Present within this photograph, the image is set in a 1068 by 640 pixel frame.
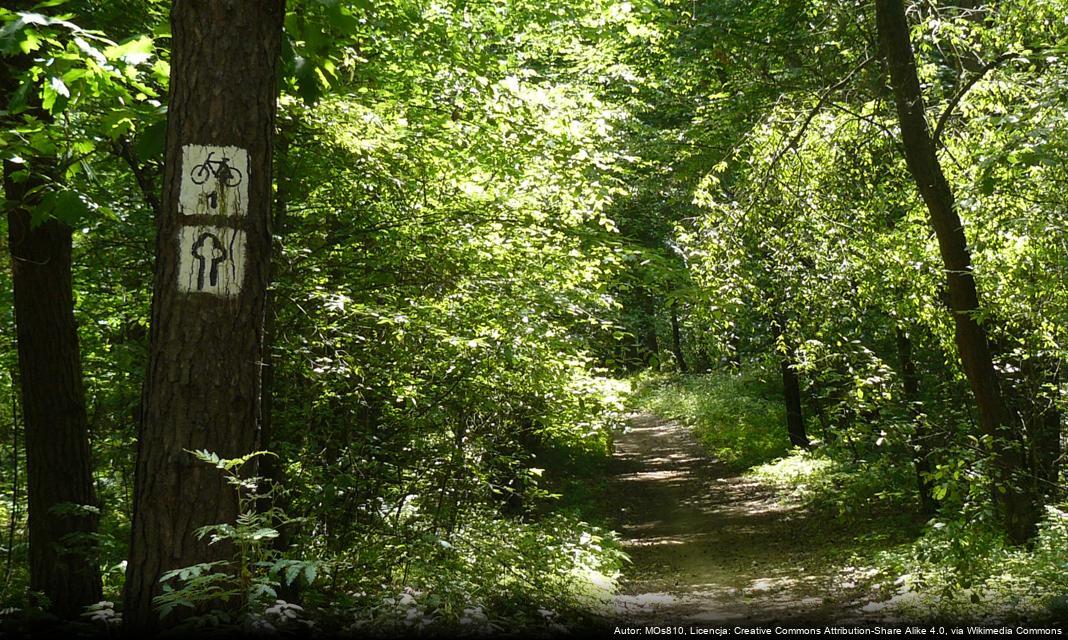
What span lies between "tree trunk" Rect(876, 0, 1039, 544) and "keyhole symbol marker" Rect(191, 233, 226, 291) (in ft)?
23.2

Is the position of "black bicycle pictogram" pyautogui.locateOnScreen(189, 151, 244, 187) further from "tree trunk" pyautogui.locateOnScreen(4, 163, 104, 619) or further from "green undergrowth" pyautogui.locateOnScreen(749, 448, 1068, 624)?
"green undergrowth" pyautogui.locateOnScreen(749, 448, 1068, 624)

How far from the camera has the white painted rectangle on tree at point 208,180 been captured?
3012 mm

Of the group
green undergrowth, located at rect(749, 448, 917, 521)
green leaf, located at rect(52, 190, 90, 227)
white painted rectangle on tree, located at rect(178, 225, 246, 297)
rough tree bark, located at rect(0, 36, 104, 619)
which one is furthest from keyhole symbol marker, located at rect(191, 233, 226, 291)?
green undergrowth, located at rect(749, 448, 917, 521)

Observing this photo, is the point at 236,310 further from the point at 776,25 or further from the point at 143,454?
the point at 776,25

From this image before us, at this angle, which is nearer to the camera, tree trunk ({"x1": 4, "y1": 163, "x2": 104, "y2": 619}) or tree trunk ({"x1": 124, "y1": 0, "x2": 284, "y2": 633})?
tree trunk ({"x1": 124, "y1": 0, "x2": 284, "y2": 633})

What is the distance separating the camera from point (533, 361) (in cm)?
780

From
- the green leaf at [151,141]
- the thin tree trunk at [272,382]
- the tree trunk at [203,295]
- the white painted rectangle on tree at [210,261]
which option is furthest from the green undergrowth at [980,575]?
the green leaf at [151,141]

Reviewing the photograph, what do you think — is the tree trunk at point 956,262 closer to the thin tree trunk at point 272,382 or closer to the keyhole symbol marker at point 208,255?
the thin tree trunk at point 272,382

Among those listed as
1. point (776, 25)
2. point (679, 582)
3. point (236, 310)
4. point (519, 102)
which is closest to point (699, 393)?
point (776, 25)

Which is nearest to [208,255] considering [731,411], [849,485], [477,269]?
[477,269]

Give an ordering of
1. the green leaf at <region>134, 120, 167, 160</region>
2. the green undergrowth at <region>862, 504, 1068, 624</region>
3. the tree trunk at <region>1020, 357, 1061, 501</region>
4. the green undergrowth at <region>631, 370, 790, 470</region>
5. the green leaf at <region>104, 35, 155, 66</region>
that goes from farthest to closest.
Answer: the green undergrowth at <region>631, 370, 790, 470</region>
the tree trunk at <region>1020, 357, 1061, 501</region>
the green undergrowth at <region>862, 504, 1068, 624</region>
the green leaf at <region>134, 120, 167, 160</region>
the green leaf at <region>104, 35, 155, 66</region>

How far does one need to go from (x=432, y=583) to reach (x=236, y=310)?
426cm

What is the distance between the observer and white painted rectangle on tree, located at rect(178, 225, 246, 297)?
2986mm

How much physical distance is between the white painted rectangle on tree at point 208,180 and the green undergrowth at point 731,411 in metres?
12.1
